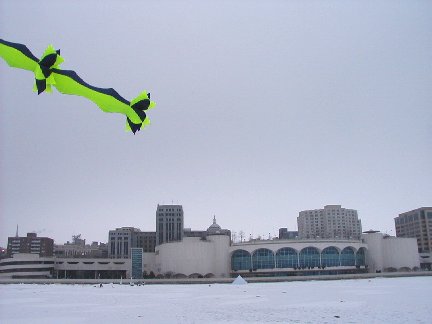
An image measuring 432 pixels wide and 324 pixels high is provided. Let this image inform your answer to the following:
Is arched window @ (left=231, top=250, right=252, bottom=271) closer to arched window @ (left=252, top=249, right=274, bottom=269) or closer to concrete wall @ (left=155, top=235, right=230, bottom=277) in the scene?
arched window @ (left=252, top=249, right=274, bottom=269)

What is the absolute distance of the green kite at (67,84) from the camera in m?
4.67

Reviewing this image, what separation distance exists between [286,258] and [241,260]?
13867mm

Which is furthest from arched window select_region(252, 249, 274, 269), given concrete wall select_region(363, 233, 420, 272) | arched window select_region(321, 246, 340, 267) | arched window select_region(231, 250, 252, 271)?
concrete wall select_region(363, 233, 420, 272)

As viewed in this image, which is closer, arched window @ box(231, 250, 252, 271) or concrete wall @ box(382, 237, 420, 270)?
arched window @ box(231, 250, 252, 271)

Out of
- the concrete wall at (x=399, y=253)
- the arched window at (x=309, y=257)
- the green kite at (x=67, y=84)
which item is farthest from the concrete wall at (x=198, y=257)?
the green kite at (x=67, y=84)

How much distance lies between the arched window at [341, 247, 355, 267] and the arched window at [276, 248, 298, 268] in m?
15.0

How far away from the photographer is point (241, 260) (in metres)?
130

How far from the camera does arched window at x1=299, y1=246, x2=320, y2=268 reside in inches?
4902

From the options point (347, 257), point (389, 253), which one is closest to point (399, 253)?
point (389, 253)

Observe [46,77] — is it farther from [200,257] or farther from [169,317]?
[200,257]

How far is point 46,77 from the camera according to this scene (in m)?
4.88

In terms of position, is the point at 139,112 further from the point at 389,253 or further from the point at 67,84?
the point at 389,253

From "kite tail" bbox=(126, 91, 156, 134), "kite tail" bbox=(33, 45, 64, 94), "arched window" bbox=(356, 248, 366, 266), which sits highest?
"kite tail" bbox=(33, 45, 64, 94)

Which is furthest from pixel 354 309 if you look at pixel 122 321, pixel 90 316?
pixel 90 316
